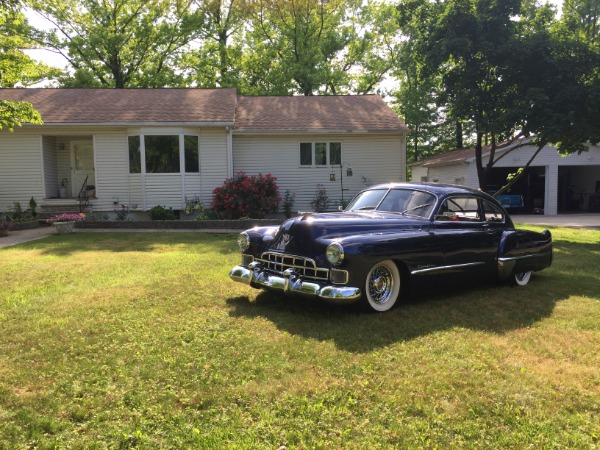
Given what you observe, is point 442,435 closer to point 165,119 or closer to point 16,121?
point 16,121

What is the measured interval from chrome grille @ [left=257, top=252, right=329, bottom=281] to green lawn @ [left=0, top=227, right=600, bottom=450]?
1.57 feet

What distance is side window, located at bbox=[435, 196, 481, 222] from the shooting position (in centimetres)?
595

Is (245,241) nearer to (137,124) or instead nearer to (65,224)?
(65,224)

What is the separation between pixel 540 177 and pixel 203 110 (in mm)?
20391

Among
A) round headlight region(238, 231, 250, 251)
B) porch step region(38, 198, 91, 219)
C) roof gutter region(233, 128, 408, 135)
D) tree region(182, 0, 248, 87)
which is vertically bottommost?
round headlight region(238, 231, 250, 251)

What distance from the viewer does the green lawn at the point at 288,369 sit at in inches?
108

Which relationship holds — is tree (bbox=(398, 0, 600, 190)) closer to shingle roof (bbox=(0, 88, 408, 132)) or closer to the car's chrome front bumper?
shingle roof (bbox=(0, 88, 408, 132))

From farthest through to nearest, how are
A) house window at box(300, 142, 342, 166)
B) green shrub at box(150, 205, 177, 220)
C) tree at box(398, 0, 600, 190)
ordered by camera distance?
1. house window at box(300, 142, 342, 166)
2. green shrub at box(150, 205, 177, 220)
3. tree at box(398, 0, 600, 190)

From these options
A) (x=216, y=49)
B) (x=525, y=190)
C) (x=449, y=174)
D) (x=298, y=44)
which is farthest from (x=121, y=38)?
(x=525, y=190)

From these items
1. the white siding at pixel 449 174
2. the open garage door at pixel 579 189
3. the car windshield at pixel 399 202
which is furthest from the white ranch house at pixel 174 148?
the open garage door at pixel 579 189

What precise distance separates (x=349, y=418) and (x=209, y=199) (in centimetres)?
1408

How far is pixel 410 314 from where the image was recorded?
16.8 ft

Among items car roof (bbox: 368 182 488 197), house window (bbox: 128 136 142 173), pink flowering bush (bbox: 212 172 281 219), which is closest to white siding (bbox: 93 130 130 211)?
house window (bbox: 128 136 142 173)

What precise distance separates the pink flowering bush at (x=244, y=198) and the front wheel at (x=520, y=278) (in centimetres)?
979
